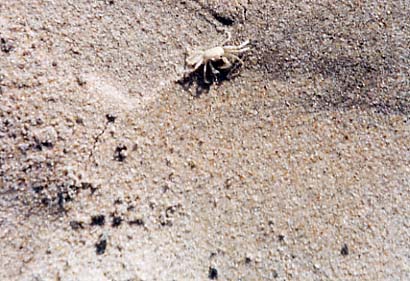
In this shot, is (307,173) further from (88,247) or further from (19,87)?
(19,87)

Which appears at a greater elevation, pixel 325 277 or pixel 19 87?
pixel 19 87

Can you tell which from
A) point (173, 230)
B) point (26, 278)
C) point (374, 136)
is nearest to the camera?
point (26, 278)

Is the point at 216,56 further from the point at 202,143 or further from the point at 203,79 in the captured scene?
the point at 202,143

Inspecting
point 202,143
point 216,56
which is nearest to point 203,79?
point 216,56

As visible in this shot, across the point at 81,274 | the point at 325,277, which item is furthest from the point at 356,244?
the point at 81,274

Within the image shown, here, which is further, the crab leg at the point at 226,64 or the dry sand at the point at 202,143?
the crab leg at the point at 226,64

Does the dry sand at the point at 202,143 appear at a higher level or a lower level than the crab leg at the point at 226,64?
lower
